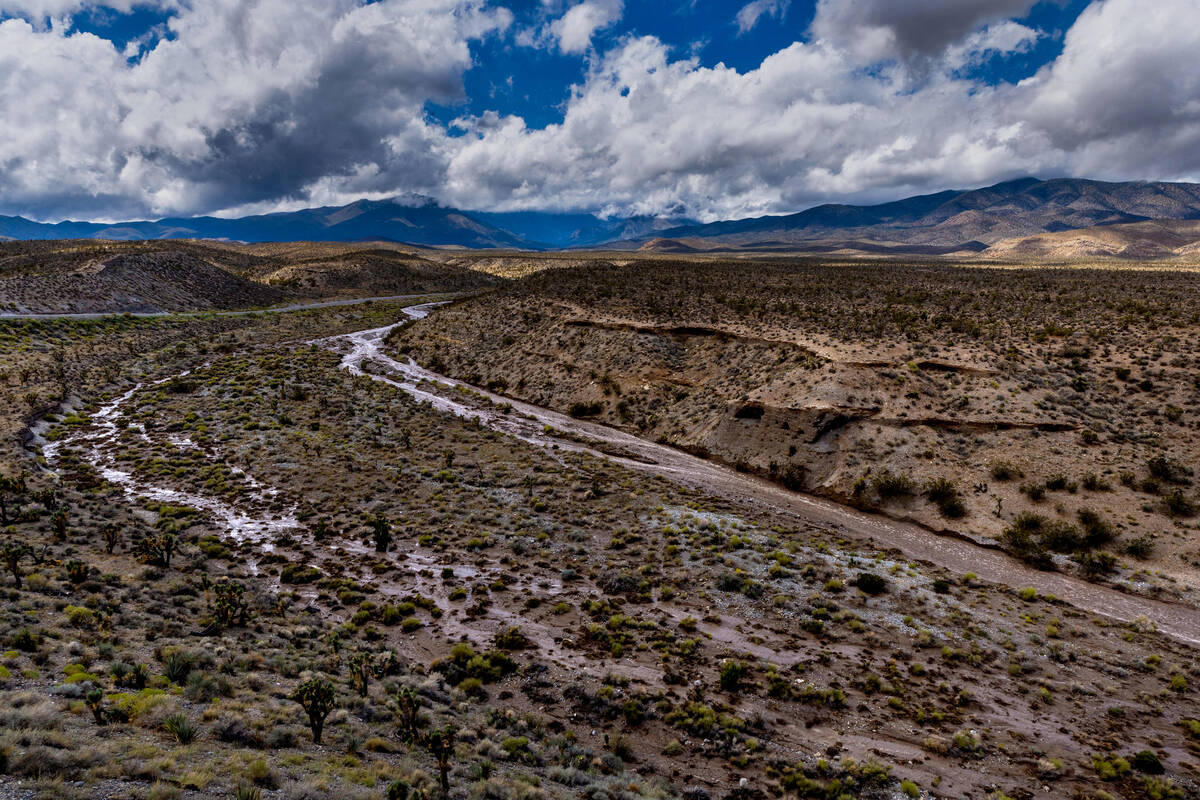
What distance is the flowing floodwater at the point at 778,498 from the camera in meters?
24.1

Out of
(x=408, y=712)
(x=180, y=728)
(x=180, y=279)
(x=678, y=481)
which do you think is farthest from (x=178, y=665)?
(x=180, y=279)

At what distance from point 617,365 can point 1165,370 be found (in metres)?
42.1

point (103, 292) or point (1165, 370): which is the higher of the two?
point (103, 292)

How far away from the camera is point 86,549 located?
2152cm

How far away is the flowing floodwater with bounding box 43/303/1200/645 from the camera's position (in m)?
24.6

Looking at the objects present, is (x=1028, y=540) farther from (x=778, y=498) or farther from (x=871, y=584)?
(x=778, y=498)

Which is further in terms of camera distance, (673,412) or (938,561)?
(673,412)

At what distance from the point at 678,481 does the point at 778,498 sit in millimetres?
6660

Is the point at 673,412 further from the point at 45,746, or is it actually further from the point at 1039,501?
the point at 45,746

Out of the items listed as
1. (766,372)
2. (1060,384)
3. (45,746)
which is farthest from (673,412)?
(45,746)

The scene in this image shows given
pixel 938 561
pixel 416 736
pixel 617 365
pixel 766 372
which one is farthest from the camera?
pixel 617 365

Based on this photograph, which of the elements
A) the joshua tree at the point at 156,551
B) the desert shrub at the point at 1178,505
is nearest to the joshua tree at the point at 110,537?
the joshua tree at the point at 156,551

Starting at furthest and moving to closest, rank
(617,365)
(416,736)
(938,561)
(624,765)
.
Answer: (617,365) < (938,561) < (624,765) < (416,736)

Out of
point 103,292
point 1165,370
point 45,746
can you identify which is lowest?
point 45,746
